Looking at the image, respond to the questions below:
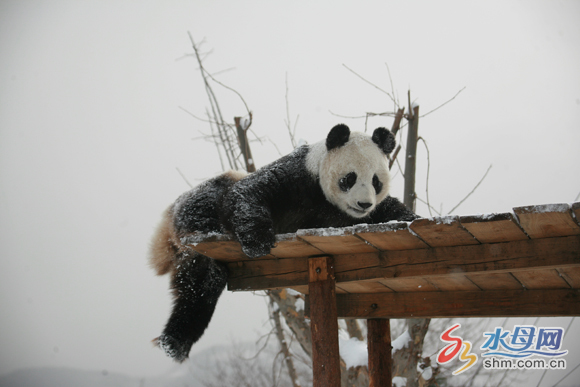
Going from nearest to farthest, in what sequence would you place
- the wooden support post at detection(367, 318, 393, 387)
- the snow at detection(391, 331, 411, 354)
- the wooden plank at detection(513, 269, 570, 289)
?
the wooden plank at detection(513, 269, 570, 289), the wooden support post at detection(367, 318, 393, 387), the snow at detection(391, 331, 411, 354)

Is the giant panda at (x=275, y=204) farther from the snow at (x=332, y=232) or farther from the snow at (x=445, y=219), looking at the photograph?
the snow at (x=445, y=219)

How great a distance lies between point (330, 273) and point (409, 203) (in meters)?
2.97

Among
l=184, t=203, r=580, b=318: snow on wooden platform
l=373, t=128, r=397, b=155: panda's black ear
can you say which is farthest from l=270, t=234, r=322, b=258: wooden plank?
l=373, t=128, r=397, b=155: panda's black ear

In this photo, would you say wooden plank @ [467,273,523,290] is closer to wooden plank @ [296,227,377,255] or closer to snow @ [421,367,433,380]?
wooden plank @ [296,227,377,255]

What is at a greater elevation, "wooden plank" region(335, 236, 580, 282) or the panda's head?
the panda's head

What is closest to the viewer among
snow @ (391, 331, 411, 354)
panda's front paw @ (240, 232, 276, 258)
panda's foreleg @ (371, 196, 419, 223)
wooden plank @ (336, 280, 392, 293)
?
panda's front paw @ (240, 232, 276, 258)

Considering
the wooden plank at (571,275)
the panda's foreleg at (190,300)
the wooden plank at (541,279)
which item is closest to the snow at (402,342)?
the wooden plank at (541,279)

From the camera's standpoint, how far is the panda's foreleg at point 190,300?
2.49 metres

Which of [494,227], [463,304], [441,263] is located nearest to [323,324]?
[441,263]

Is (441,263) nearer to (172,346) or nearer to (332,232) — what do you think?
(332,232)

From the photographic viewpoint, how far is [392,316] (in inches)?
123

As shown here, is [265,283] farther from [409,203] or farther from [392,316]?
[409,203]

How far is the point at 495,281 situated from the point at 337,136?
1.37 meters

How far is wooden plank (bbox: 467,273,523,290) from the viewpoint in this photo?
100 inches
